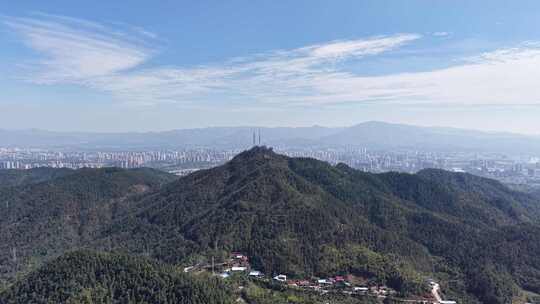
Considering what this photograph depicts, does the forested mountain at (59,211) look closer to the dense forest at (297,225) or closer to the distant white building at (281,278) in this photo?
the dense forest at (297,225)

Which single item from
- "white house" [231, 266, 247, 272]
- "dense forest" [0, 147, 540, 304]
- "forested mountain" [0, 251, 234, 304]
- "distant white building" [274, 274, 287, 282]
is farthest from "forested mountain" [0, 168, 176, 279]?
"distant white building" [274, 274, 287, 282]

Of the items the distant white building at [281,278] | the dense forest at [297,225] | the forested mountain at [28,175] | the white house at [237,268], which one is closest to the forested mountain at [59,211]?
the dense forest at [297,225]

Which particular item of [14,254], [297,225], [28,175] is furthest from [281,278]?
[28,175]

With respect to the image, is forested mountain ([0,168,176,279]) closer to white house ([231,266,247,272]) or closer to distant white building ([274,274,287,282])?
white house ([231,266,247,272])

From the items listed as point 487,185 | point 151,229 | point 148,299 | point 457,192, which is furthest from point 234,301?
point 487,185

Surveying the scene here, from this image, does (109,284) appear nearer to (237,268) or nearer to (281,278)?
(237,268)
